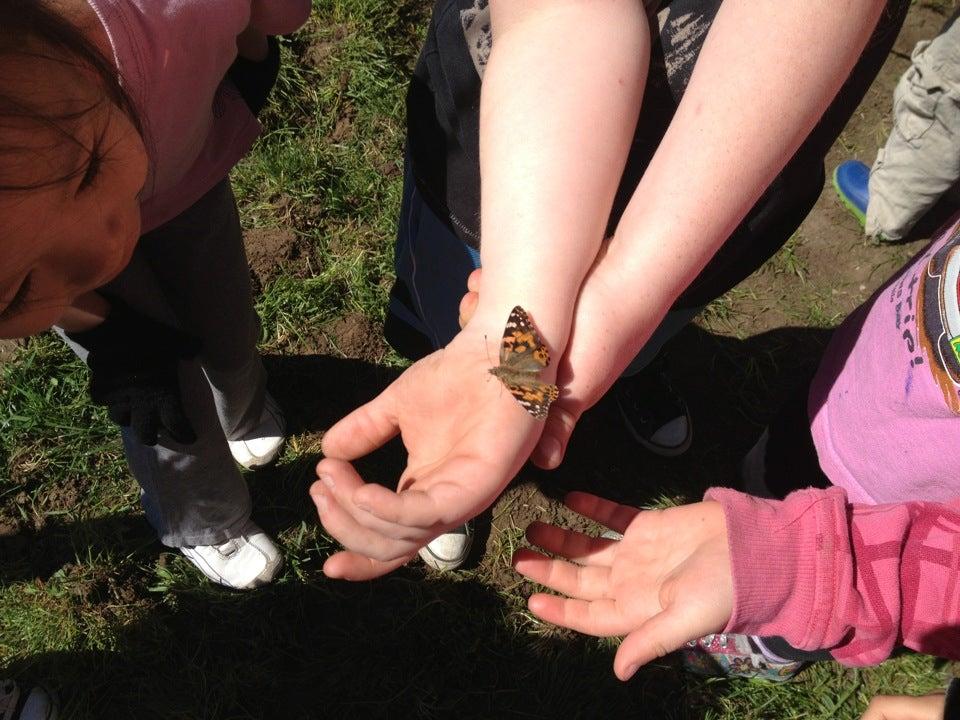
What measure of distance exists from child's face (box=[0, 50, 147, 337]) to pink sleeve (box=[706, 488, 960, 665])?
4.78 feet

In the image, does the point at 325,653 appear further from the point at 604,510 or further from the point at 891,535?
the point at 891,535

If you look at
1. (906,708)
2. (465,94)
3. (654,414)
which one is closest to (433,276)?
(465,94)

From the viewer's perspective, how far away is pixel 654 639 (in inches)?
59.5

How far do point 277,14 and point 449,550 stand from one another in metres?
1.94

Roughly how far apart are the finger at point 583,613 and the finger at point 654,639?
22 cm

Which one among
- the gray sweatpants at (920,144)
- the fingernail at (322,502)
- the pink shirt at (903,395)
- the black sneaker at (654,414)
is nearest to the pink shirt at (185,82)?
the fingernail at (322,502)

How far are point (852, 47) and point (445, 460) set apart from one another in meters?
1.21

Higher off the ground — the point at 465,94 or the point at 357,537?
the point at 465,94

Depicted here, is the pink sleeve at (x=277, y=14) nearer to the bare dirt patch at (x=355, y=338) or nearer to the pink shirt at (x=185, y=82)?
the pink shirt at (x=185, y=82)

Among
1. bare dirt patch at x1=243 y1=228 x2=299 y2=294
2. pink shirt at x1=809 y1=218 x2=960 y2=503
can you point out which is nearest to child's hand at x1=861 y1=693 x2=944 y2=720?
pink shirt at x1=809 y1=218 x2=960 y2=503

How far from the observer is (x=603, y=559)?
6.39ft

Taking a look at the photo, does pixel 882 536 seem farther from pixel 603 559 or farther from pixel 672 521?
→ pixel 603 559

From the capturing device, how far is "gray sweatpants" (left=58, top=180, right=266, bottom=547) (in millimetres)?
1941

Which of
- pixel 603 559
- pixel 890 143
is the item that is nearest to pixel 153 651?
pixel 603 559
